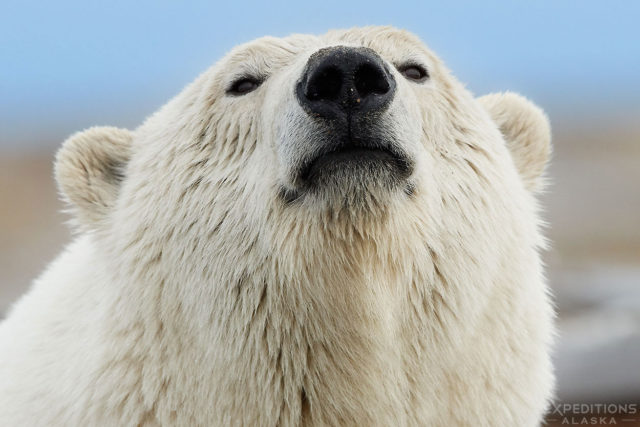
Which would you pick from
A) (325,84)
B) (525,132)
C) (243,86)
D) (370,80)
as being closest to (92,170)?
(243,86)

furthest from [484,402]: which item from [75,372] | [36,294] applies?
[36,294]

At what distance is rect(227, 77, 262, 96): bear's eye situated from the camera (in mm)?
3043

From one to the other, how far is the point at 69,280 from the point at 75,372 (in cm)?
60

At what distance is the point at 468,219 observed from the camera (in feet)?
9.24

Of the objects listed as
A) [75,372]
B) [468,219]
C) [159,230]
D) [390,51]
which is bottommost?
[75,372]

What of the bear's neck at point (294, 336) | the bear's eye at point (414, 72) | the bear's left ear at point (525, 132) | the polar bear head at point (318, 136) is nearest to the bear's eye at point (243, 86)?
the polar bear head at point (318, 136)

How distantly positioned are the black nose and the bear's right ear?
49.5 inches

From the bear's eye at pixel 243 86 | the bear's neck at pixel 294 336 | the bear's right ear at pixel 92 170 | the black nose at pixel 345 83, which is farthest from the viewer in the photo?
the bear's right ear at pixel 92 170

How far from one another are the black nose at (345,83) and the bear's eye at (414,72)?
0.69 m

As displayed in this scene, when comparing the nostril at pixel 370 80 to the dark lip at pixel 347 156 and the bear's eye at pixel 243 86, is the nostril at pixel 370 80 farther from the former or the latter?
the bear's eye at pixel 243 86

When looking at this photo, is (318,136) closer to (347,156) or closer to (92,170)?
(347,156)

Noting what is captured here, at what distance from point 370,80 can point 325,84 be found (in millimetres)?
152

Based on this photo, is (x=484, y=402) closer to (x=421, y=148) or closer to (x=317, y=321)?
(x=317, y=321)

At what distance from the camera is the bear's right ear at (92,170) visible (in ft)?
10.6
